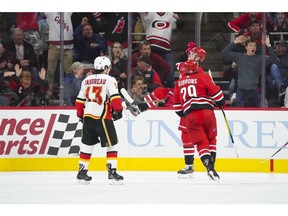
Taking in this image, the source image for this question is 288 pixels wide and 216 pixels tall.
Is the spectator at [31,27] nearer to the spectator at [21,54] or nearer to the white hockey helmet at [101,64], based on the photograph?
the spectator at [21,54]

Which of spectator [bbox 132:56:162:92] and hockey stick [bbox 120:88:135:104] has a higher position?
spectator [bbox 132:56:162:92]

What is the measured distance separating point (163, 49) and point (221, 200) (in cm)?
428

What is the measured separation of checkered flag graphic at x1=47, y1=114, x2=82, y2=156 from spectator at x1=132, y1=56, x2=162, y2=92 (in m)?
1.11

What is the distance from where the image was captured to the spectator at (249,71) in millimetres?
12734

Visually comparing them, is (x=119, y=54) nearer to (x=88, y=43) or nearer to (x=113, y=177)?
(x=88, y=43)

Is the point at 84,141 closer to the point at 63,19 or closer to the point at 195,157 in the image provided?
the point at 195,157

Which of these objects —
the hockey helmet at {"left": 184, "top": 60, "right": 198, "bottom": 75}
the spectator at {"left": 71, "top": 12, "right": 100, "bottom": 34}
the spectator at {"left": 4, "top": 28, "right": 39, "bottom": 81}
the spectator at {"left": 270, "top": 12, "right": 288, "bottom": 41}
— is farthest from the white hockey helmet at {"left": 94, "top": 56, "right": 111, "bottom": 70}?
the spectator at {"left": 270, "top": 12, "right": 288, "bottom": 41}

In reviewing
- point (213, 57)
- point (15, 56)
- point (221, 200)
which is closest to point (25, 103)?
point (15, 56)

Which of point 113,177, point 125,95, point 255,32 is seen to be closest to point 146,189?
point 113,177

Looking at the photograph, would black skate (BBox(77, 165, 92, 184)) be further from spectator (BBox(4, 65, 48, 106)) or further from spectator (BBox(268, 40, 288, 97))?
spectator (BBox(268, 40, 288, 97))

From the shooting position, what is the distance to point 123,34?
13.0 m

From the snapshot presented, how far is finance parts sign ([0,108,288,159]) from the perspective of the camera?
480 inches

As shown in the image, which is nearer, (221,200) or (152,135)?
(221,200)

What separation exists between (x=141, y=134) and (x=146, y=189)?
2.33 meters
